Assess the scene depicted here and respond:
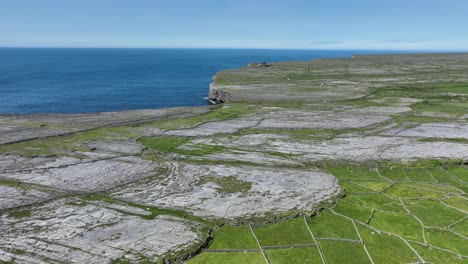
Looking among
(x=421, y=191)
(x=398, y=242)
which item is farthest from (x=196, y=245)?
(x=421, y=191)

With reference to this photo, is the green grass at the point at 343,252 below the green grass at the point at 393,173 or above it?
below

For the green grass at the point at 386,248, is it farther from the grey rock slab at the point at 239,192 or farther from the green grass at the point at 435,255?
the grey rock slab at the point at 239,192

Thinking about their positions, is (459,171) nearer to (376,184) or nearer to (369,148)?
(369,148)

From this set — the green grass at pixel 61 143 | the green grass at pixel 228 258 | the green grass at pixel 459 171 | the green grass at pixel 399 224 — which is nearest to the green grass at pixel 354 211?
the green grass at pixel 399 224

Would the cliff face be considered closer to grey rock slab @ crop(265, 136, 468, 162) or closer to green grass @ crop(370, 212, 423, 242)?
grey rock slab @ crop(265, 136, 468, 162)

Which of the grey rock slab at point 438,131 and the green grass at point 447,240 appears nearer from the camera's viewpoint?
the green grass at point 447,240

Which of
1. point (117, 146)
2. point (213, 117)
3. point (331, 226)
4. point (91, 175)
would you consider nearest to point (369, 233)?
point (331, 226)

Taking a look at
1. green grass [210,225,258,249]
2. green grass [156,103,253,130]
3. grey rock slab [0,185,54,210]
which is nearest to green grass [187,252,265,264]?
green grass [210,225,258,249]

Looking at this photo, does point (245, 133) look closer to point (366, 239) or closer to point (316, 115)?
point (316, 115)
